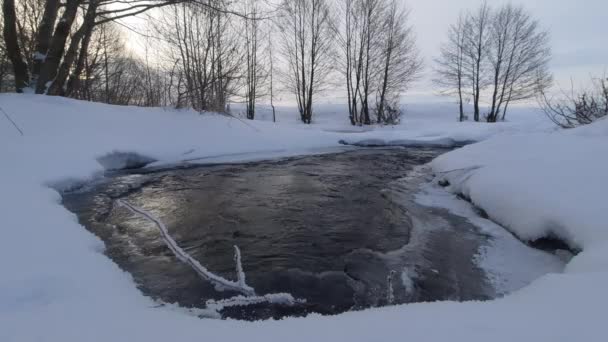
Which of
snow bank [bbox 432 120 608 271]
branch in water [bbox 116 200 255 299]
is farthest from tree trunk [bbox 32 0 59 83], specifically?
snow bank [bbox 432 120 608 271]

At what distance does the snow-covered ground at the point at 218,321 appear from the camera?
1723 millimetres

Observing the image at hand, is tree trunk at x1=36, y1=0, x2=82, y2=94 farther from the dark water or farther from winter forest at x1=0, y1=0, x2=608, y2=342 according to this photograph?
the dark water

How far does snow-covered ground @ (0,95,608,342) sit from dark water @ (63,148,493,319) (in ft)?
1.34

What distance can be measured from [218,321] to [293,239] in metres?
1.84

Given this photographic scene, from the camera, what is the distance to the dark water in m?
2.74

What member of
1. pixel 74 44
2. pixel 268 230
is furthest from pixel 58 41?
pixel 268 230

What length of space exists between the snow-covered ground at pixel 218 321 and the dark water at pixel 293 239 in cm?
41

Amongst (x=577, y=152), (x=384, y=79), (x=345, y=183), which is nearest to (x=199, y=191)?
(x=345, y=183)

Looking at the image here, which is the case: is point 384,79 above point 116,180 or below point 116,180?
above

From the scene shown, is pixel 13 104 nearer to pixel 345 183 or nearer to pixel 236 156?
pixel 236 156

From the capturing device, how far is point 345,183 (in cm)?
643

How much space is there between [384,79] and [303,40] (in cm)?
587

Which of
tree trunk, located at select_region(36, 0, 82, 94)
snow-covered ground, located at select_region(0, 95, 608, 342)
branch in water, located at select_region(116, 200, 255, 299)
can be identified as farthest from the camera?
tree trunk, located at select_region(36, 0, 82, 94)

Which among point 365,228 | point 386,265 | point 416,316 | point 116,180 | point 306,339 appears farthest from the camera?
point 116,180
